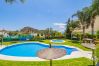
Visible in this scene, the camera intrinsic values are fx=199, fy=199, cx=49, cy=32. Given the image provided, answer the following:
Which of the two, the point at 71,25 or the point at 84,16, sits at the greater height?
the point at 84,16

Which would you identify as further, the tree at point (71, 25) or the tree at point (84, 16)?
the tree at point (71, 25)

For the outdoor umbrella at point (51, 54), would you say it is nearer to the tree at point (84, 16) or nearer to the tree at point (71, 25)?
the tree at point (84, 16)

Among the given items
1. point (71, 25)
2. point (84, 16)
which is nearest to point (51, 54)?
point (84, 16)

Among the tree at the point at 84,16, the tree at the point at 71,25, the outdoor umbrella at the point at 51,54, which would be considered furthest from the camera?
the tree at the point at 71,25

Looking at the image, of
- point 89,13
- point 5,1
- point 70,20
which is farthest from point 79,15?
point 5,1

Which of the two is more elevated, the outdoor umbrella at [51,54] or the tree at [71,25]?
the tree at [71,25]

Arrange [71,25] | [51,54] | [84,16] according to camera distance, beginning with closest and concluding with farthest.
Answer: [51,54] → [84,16] → [71,25]

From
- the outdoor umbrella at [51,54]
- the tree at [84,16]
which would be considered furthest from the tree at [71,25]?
the outdoor umbrella at [51,54]

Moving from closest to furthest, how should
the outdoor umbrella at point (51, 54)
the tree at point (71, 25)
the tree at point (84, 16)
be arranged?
the outdoor umbrella at point (51, 54)
the tree at point (84, 16)
the tree at point (71, 25)

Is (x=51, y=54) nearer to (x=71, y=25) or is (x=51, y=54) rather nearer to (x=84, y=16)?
(x=84, y=16)

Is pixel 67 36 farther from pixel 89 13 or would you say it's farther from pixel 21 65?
pixel 21 65

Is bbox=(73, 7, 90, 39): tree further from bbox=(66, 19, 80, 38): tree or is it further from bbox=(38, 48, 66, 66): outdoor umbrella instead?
bbox=(38, 48, 66, 66): outdoor umbrella

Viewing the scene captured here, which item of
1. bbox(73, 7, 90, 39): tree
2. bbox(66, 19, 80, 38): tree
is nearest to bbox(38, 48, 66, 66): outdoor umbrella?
bbox(73, 7, 90, 39): tree

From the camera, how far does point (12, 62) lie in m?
13.8
